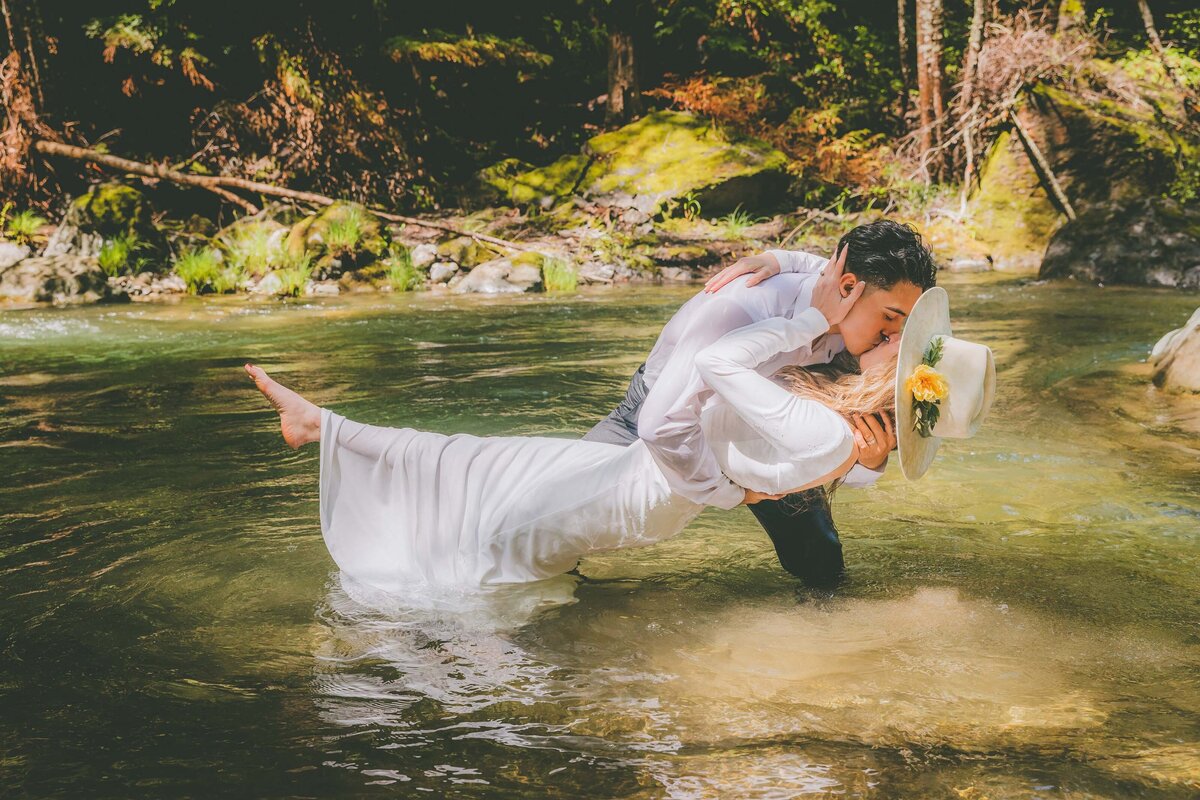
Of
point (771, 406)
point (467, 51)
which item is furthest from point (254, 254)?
point (771, 406)

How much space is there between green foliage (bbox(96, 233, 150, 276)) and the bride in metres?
11.7

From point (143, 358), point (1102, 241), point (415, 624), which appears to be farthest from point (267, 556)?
point (1102, 241)

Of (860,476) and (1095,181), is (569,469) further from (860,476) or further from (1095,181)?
(1095,181)

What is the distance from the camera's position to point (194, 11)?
16.8 m

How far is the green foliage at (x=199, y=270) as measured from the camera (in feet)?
44.4

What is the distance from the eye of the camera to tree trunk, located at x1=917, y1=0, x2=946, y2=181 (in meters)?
15.3

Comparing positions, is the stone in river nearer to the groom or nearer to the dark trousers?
the dark trousers

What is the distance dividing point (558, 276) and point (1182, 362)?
8232 mm

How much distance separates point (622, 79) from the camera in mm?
18844

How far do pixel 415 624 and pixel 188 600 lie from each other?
33.9 inches

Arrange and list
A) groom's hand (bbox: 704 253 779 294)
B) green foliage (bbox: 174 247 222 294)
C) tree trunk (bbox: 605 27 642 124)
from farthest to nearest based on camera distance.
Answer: tree trunk (bbox: 605 27 642 124) < green foliage (bbox: 174 247 222 294) < groom's hand (bbox: 704 253 779 294)

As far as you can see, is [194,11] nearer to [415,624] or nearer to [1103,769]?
[415,624]

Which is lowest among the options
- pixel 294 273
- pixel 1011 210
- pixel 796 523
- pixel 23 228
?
pixel 796 523

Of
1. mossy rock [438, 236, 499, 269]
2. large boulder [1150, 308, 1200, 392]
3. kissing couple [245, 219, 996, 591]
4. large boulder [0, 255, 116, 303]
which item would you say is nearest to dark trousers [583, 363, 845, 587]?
kissing couple [245, 219, 996, 591]
